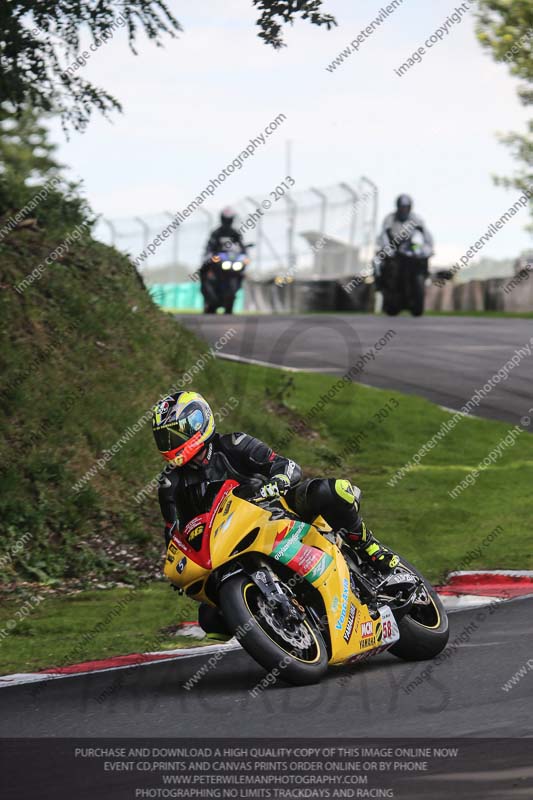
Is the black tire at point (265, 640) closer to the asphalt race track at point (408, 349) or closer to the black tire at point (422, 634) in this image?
the black tire at point (422, 634)

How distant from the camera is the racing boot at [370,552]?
7512mm

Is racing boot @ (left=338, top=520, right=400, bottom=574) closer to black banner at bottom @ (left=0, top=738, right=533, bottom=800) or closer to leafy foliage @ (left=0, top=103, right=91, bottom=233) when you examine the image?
black banner at bottom @ (left=0, top=738, right=533, bottom=800)

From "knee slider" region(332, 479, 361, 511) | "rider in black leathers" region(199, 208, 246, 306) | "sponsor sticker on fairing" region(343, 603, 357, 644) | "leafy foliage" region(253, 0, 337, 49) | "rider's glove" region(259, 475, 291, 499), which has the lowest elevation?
"sponsor sticker on fairing" region(343, 603, 357, 644)

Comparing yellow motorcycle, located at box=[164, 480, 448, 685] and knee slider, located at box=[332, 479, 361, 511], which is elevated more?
knee slider, located at box=[332, 479, 361, 511]

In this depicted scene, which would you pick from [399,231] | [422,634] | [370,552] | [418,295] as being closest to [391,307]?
[418,295]

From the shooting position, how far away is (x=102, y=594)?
11.1 meters

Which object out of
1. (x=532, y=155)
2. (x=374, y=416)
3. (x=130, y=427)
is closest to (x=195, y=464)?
(x=130, y=427)

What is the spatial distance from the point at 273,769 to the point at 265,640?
117 centimetres

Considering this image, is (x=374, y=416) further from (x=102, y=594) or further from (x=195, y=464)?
(x=195, y=464)

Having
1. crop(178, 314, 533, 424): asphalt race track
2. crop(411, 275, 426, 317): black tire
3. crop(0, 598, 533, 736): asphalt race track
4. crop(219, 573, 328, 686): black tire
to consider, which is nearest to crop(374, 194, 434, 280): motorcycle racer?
crop(411, 275, 426, 317): black tire

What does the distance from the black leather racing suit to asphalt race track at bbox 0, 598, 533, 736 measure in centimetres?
59

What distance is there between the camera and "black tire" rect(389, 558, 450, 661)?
24.5ft

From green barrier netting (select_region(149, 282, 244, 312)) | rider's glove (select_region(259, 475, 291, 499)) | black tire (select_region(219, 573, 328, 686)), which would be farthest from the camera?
green barrier netting (select_region(149, 282, 244, 312))

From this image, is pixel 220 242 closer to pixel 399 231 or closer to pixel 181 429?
pixel 399 231
